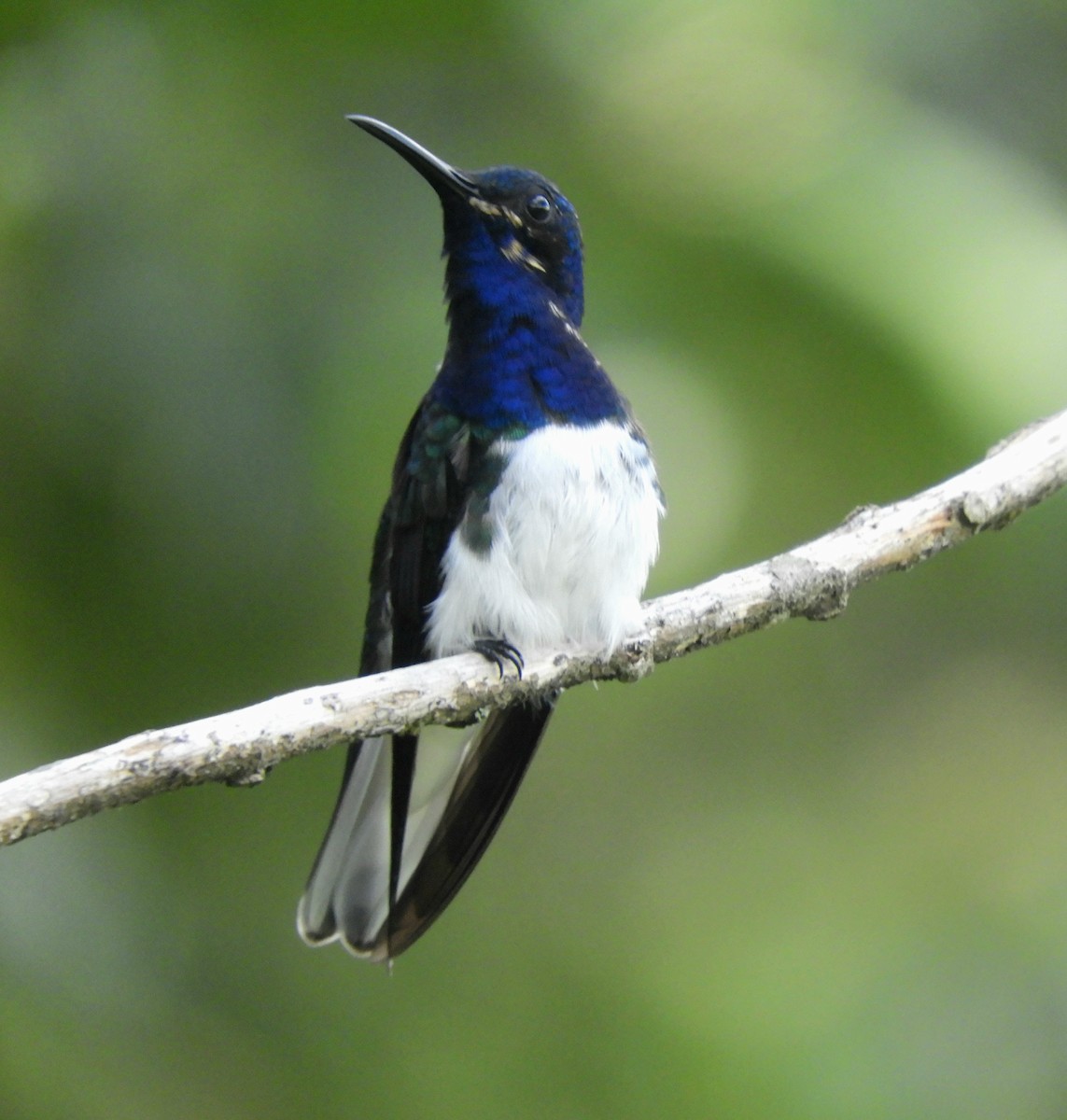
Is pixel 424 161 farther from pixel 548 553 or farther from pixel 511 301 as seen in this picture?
pixel 548 553

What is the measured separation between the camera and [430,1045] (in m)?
2.74

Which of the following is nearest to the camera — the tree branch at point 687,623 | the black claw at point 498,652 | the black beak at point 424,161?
the tree branch at point 687,623

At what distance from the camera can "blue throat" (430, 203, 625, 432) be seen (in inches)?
80.4

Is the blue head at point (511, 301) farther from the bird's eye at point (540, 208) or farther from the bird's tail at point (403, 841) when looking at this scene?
the bird's tail at point (403, 841)

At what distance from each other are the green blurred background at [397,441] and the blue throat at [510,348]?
35 cm

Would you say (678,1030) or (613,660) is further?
(678,1030)

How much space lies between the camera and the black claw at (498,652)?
1813mm

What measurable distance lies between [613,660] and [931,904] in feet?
5.55

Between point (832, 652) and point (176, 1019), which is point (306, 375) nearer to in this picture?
point (176, 1019)

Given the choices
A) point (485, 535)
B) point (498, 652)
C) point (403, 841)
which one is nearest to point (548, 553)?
point (485, 535)

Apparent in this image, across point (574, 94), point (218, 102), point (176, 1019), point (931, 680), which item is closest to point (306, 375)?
point (218, 102)

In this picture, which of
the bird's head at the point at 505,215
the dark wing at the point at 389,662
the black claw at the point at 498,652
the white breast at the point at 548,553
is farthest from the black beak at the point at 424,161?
the black claw at the point at 498,652

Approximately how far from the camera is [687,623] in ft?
6.00

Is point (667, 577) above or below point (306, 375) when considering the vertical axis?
below
